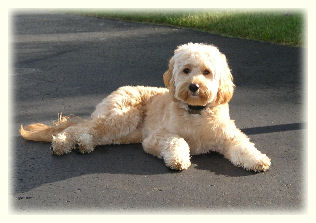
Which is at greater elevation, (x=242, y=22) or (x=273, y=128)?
(x=242, y=22)

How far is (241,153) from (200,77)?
0.97 metres

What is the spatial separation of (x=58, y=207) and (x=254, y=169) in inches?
83.1

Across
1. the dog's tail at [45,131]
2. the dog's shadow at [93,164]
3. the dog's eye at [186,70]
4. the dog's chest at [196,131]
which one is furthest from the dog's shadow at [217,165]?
the dog's tail at [45,131]

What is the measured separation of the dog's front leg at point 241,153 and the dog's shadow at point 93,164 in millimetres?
84

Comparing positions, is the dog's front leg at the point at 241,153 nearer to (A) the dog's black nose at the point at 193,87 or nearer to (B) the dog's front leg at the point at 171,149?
(B) the dog's front leg at the point at 171,149

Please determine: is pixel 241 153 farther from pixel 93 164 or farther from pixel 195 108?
pixel 93 164

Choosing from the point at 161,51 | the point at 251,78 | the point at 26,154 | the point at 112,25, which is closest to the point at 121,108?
the point at 26,154

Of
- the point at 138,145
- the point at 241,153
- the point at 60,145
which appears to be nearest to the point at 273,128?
the point at 241,153

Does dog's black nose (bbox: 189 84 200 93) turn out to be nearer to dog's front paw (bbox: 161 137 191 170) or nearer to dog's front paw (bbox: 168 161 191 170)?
dog's front paw (bbox: 161 137 191 170)

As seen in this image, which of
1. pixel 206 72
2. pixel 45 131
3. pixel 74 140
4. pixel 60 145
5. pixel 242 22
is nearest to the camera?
pixel 206 72

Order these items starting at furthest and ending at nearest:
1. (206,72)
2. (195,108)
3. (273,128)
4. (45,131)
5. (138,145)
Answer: (273,128) → (45,131) → (138,145) → (195,108) → (206,72)

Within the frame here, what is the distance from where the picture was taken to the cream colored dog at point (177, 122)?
5.30 metres

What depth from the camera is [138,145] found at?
6.21 m

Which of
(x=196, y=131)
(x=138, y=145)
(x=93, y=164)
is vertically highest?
(x=196, y=131)
